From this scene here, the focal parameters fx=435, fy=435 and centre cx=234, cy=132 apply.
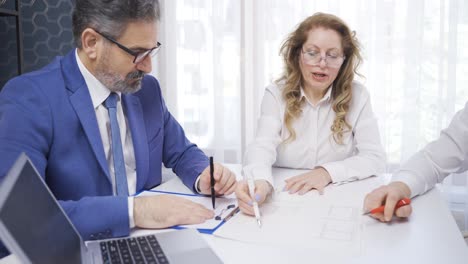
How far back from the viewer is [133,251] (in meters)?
0.87

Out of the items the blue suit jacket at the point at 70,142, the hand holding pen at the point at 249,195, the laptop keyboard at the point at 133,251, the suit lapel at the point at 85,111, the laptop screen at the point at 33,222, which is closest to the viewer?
the laptop screen at the point at 33,222

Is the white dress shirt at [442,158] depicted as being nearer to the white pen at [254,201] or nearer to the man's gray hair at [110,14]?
the white pen at [254,201]

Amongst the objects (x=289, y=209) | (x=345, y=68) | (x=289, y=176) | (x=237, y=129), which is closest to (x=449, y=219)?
(x=289, y=209)

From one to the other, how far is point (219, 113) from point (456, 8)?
1.53 metres

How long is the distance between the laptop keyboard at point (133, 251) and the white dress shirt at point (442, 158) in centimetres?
77

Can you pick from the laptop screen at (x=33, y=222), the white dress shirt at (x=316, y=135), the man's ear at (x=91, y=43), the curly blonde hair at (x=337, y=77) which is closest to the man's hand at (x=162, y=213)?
the laptop screen at (x=33, y=222)

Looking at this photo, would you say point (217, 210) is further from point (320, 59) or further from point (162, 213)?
point (320, 59)

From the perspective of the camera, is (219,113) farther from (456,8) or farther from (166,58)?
(456,8)

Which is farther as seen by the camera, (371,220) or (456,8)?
(456,8)

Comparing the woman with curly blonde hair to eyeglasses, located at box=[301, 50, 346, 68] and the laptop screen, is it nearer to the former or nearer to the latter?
eyeglasses, located at box=[301, 50, 346, 68]

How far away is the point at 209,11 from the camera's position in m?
2.80

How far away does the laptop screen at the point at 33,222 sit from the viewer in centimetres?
53

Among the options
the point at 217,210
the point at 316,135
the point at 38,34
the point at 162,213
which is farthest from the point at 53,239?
the point at 38,34

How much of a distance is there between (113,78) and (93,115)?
136mm
